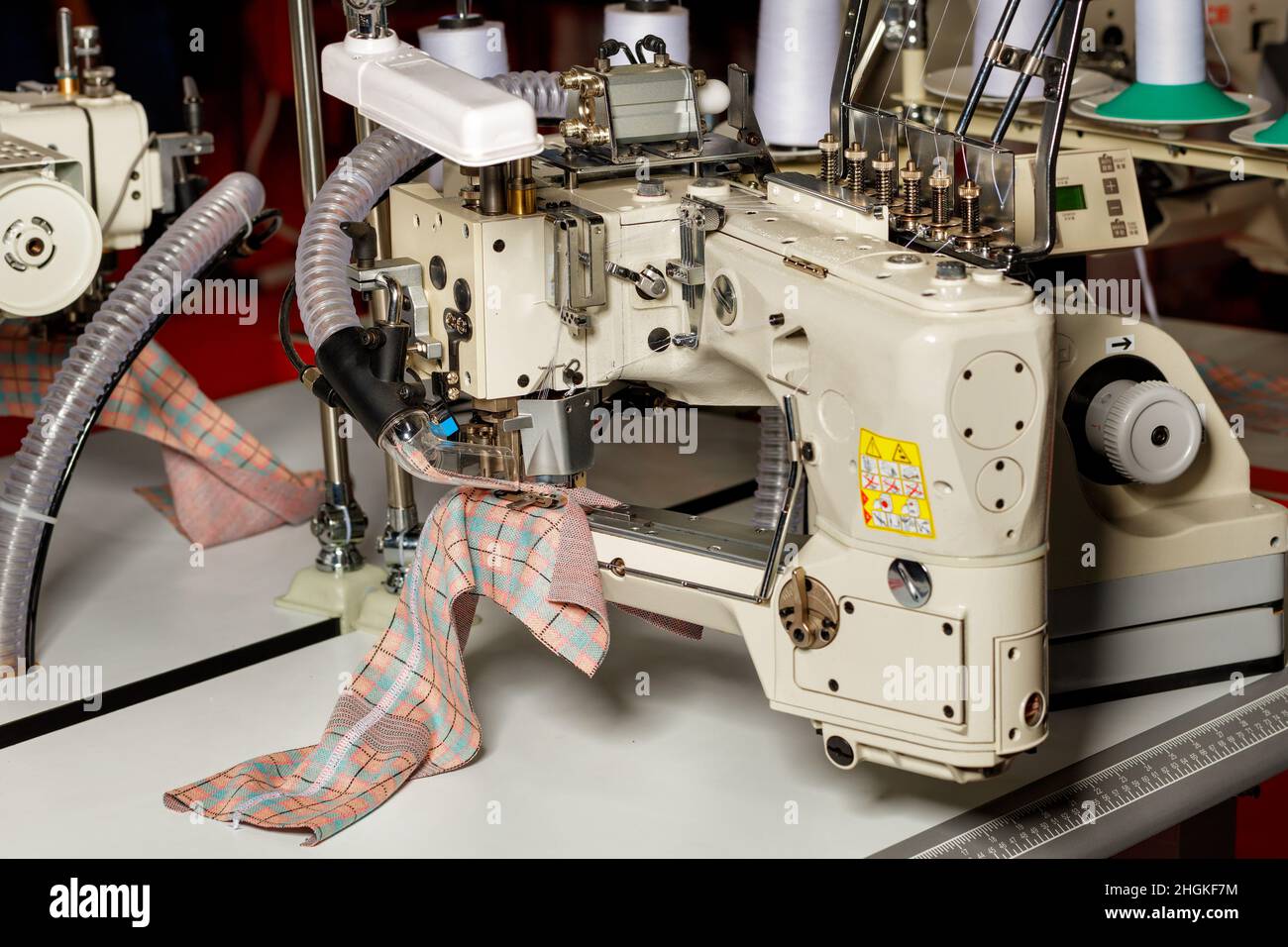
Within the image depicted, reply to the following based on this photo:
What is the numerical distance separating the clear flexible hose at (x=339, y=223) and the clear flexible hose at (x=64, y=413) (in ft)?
1.17

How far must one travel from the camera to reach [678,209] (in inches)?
79.6

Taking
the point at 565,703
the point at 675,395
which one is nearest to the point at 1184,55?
the point at 675,395

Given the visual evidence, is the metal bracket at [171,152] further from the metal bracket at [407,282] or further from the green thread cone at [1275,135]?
the green thread cone at [1275,135]

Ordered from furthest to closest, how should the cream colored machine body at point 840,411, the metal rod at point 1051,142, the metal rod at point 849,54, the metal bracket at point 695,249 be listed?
the metal rod at point 849,54 → the metal bracket at point 695,249 → the metal rod at point 1051,142 → the cream colored machine body at point 840,411

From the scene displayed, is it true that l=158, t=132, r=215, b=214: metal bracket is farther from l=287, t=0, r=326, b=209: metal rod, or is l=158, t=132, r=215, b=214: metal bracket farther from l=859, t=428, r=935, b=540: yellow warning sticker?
l=859, t=428, r=935, b=540: yellow warning sticker

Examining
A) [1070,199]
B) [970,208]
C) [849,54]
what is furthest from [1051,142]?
[1070,199]

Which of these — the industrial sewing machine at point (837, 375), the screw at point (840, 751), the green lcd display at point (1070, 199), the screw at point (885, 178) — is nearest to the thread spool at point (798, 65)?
the green lcd display at point (1070, 199)

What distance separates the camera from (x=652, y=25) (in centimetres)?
266

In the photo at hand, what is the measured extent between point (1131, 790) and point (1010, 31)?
47.9 inches

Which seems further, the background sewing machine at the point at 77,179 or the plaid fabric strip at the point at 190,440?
the plaid fabric strip at the point at 190,440

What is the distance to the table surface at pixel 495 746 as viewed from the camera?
6.76 feet

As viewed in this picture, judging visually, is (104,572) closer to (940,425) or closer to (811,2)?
(811,2)

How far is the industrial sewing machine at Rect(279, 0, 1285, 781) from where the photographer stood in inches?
69.4

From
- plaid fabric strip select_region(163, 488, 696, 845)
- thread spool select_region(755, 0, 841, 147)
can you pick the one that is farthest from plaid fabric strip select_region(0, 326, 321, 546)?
thread spool select_region(755, 0, 841, 147)
